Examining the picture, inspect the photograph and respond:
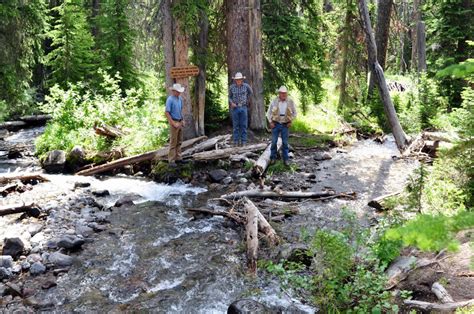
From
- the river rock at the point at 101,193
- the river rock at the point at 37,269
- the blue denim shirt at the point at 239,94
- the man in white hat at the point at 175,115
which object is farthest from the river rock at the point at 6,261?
the blue denim shirt at the point at 239,94

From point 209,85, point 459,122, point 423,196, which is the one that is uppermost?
point 209,85

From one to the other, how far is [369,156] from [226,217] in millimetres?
6565

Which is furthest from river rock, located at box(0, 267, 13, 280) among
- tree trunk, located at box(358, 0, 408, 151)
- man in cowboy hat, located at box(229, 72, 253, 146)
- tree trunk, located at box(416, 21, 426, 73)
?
tree trunk, located at box(416, 21, 426, 73)

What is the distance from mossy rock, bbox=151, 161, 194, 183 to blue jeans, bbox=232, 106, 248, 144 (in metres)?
2.13

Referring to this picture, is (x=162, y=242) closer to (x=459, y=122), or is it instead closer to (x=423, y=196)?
(x=423, y=196)

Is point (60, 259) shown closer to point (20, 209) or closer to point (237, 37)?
point (20, 209)

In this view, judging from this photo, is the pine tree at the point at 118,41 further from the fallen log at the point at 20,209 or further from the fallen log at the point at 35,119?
the fallen log at the point at 20,209

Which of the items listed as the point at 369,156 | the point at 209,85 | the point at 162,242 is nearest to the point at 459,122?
the point at 369,156

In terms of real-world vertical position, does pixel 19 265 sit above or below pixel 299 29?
below

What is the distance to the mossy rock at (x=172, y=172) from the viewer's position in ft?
38.1

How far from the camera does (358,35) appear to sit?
63.0ft

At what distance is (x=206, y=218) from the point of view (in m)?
9.05

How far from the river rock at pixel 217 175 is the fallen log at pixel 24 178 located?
14.6 ft

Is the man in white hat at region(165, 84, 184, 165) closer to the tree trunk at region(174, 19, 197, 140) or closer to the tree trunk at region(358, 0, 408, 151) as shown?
the tree trunk at region(174, 19, 197, 140)
